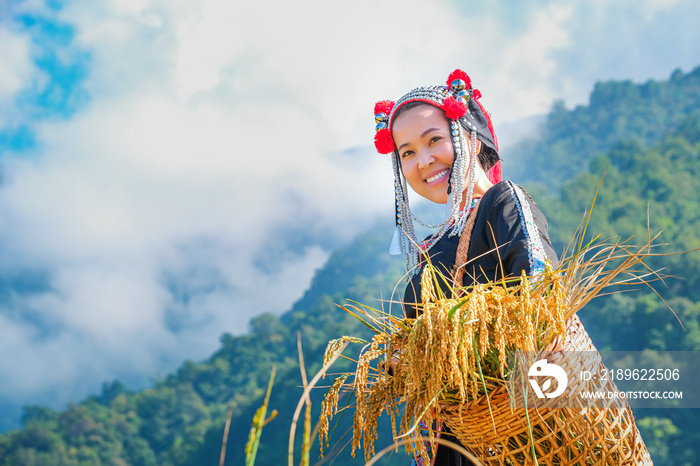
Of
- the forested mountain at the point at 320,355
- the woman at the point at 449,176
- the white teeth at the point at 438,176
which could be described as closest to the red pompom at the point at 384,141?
the woman at the point at 449,176

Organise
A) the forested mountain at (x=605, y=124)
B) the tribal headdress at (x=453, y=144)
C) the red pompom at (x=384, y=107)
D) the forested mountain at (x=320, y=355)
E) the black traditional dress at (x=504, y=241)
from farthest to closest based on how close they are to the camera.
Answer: the forested mountain at (x=605, y=124)
the forested mountain at (x=320, y=355)
the red pompom at (x=384, y=107)
the tribal headdress at (x=453, y=144)
the black traditional dress at (x=504, y=241)

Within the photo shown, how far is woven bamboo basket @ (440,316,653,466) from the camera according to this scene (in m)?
1.35

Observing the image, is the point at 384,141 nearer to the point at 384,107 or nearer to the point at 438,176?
the point at 384,107

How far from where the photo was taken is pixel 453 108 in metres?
2.38

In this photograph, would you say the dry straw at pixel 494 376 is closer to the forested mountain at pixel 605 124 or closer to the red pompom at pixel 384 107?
the red pompom at pixel 384 107

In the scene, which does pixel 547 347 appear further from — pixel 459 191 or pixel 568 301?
pixel 459 191

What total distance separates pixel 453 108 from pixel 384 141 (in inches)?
12.5

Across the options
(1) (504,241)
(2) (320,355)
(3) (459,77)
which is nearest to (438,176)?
(3) (459,77)

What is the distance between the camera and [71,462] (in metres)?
43.9

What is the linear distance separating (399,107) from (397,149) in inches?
5.8

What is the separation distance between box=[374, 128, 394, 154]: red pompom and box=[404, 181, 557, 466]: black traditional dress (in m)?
0.61

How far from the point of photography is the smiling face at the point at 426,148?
93.4 inches

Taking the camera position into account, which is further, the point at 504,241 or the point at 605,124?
the point at 605,124

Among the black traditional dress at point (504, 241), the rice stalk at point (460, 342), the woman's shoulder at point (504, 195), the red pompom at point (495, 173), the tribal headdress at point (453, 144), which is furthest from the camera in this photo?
the red pompom at point (495, 173)
